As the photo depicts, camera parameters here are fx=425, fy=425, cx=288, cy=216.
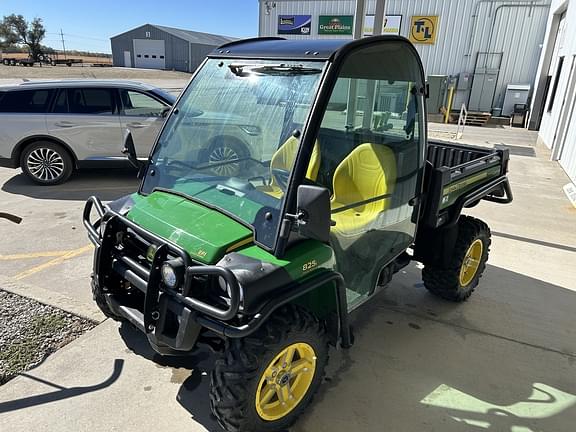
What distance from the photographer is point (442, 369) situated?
304 cm

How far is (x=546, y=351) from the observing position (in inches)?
130

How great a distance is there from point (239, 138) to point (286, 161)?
17.7 inches

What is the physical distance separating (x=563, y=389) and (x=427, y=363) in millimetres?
892

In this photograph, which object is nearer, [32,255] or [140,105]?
[32,255]

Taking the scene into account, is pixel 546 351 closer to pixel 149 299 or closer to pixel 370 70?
pixel 370 70

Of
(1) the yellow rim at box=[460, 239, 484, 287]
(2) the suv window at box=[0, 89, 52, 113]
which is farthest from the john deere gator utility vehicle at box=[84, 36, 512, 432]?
(2) the suv window at box=[0, 89, 52, 113]

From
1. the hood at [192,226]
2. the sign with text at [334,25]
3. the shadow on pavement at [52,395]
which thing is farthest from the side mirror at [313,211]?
the sign with text at [334,25]

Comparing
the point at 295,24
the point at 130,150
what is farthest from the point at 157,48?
the point at 130,150

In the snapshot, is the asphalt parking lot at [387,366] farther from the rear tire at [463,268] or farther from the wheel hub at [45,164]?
the wheel hub at [45,164]

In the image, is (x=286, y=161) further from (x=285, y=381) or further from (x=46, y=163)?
(x=46, y=163)

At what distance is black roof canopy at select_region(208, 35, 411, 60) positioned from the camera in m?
2.30

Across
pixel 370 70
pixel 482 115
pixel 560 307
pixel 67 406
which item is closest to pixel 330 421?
pixel 67 406

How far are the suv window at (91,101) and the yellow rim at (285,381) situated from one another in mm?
6126

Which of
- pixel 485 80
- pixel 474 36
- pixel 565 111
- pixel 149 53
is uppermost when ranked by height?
pixel 149 53
